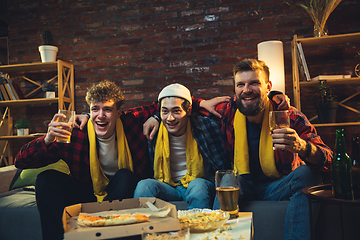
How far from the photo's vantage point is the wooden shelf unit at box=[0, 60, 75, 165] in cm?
294

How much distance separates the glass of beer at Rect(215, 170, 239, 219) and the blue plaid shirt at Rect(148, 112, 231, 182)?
2.74ft

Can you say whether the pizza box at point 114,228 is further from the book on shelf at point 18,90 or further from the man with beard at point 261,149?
the book on shelf at point 18,90

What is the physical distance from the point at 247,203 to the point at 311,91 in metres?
1.44

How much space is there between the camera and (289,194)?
5.44 ft

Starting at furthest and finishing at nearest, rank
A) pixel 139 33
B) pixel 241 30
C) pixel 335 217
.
A: pixel 139 33 → pixel 241 30 → pixel 335 217

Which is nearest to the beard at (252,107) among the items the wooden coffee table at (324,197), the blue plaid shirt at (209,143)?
the blue plaid shirt at (209,143)

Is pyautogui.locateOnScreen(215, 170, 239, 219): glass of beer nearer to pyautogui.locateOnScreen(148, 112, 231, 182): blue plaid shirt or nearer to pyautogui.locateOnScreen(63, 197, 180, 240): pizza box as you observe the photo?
pyautogui.locateOnScreen(63, 197, 180, 240): pizza box

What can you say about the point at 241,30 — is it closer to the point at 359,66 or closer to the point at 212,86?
the point at 212,86

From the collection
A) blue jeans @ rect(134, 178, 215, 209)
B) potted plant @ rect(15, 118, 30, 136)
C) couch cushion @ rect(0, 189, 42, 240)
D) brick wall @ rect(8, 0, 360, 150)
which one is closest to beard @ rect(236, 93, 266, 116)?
blue jeans @ rect(134, 178, 215, 209)

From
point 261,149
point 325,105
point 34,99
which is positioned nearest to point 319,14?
point 325,105

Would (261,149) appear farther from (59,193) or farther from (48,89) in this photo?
(48,89)

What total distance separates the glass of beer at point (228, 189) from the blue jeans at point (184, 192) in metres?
0.54

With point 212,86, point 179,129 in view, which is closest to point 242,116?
point 179,129

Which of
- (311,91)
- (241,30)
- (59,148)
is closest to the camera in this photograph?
(59,148)
